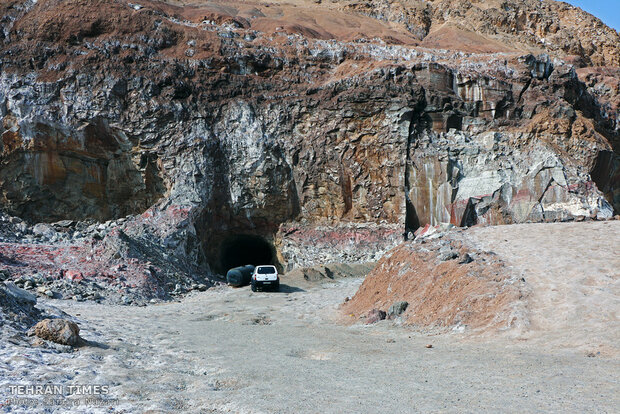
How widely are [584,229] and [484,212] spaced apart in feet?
48.3

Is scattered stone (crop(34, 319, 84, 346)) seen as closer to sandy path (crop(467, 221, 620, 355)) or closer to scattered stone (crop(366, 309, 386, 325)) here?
scattered stone (crop(366, 309, 386, 325))

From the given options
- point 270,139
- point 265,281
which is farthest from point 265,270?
point 270,139

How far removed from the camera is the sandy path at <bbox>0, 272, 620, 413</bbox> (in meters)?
5.91

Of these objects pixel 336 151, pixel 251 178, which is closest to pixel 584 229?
pixel 336 151

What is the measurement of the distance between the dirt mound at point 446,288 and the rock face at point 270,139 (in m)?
13.8

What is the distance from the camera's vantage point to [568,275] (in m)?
11.2

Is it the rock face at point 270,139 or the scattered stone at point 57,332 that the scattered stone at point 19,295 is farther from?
the rock face at point 270,139

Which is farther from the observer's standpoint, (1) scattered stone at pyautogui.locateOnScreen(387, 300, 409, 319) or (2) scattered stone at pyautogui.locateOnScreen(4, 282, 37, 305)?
(1) scattered stone at pyautogui.locateOnScreen(387, 300, 409, 319)

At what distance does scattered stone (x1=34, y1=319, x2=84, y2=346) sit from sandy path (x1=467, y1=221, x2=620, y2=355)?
823 centimetres

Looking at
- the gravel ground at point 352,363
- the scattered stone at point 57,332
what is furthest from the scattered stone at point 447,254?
the scattered stone at point 57,332

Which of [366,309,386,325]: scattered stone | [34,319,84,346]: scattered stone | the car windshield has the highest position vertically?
[34,319,84,346]: scattered stone

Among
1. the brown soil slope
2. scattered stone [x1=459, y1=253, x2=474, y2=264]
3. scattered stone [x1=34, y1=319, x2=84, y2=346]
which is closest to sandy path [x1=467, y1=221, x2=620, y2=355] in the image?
the brown soil slope

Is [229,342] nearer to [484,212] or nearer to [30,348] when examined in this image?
[30,348]

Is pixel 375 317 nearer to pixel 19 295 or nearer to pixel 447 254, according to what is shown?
pixel 447 254
